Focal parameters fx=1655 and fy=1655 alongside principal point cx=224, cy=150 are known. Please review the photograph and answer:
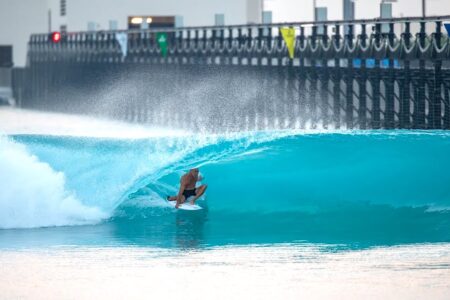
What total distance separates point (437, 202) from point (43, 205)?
5.30 metres

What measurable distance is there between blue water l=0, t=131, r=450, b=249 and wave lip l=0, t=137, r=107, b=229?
19 millimetres

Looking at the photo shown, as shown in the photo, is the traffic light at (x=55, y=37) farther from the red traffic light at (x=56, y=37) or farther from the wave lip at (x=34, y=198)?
the wave lip at (x=34, y=198)

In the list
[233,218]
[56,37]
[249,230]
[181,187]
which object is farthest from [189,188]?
[56,37]

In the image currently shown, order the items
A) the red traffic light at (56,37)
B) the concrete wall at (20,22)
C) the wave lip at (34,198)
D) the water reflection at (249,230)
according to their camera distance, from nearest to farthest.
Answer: the water reflection at (249,230) → the wave lip at (34,198) → the red traffic light at (56,37) → the concrete wall at (20,22)

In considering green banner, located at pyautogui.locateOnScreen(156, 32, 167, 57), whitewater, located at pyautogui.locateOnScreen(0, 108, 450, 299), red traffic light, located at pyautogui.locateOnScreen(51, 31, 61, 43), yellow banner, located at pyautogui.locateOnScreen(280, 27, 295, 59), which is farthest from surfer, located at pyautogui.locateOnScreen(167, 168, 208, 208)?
red traffic light, located at pyautogui.locateOnScreen(51, 31, 61, 43)

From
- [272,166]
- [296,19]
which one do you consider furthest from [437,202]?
[296,19]

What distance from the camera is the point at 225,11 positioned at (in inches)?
2347

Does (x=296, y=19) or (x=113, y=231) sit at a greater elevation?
(x=296, y=19)

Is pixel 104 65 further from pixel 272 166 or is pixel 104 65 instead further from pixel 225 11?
pixel 272 166

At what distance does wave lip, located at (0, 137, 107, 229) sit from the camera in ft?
66.5

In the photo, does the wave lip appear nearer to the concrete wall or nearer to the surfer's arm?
the surfer's arm

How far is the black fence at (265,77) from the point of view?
96.2ft

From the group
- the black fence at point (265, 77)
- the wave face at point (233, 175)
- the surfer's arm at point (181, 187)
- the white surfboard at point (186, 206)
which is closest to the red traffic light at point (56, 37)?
the black fence at point (265, 77)

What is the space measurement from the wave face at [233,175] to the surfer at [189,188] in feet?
0.76
